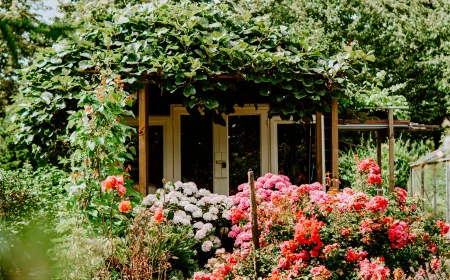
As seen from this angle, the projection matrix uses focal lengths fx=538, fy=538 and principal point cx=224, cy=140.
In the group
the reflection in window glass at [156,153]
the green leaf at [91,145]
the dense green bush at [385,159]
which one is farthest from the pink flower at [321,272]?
the dense green bush at [385,159]

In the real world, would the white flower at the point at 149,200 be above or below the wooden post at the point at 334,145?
below

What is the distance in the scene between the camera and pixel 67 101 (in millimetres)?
7426

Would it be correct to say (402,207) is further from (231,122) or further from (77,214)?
(231,122)

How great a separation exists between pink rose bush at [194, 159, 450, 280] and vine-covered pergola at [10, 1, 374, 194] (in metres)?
2.14

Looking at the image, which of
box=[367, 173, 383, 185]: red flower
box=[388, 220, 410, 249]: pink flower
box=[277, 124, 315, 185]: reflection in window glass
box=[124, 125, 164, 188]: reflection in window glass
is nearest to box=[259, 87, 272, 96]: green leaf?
box=[367, 173, 383, 185]: red flower

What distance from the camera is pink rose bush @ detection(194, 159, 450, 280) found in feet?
14.6

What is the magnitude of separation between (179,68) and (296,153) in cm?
368

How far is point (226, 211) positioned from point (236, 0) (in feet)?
36.3

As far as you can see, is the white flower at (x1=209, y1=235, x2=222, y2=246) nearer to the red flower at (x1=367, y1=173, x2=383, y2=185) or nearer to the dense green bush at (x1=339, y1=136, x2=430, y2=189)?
the red flower at (x1=367, y1=173, x2=383, y2=185)

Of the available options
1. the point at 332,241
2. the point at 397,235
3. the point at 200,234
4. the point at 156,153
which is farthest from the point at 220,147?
the point at 397,235

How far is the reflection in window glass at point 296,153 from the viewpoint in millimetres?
9883

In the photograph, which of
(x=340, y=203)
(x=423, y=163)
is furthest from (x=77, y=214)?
(x=423, y=163)

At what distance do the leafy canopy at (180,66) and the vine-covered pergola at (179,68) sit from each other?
13 millimetres

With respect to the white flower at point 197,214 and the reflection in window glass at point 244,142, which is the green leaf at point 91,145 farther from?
the reflection in window glass at point 244,142
